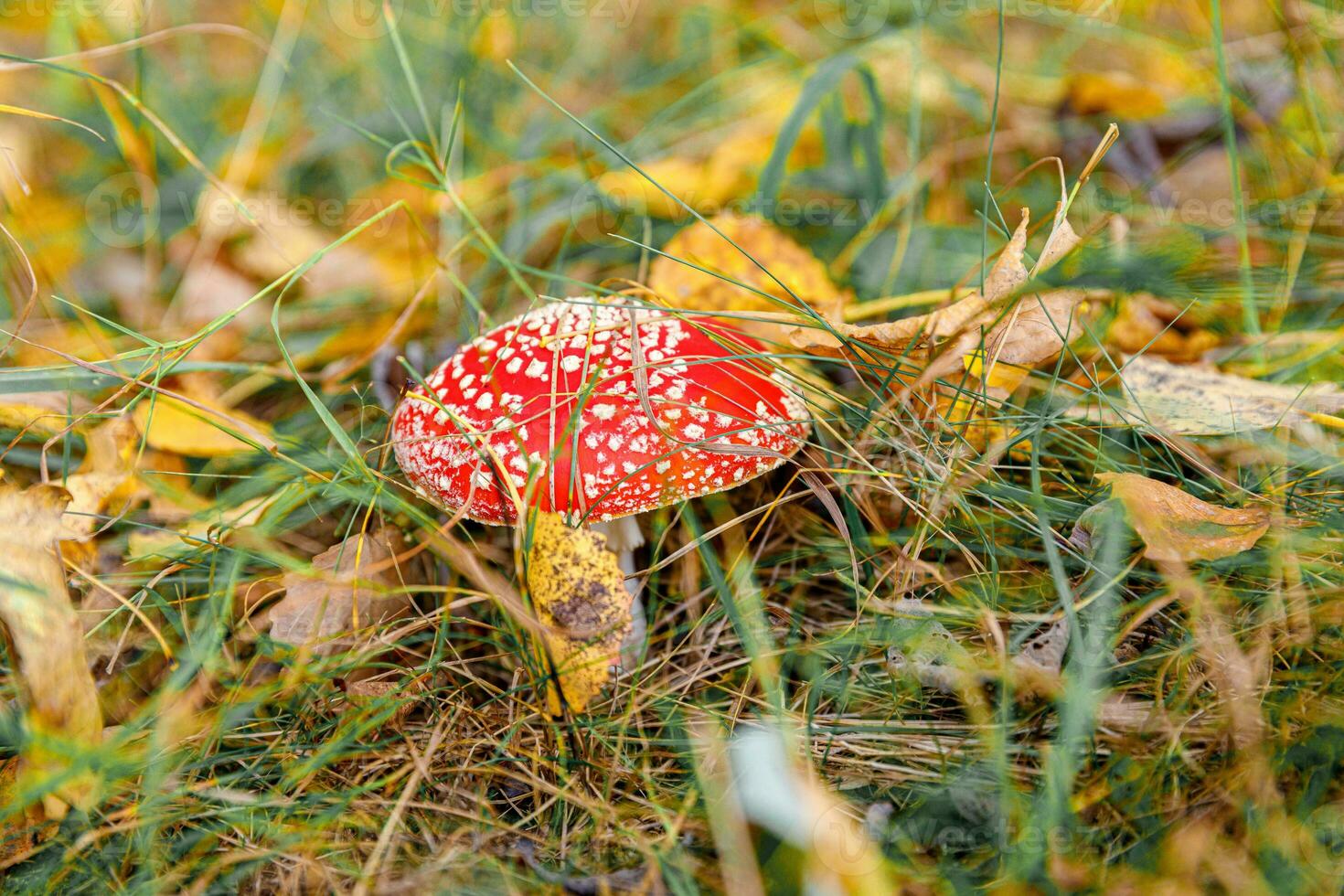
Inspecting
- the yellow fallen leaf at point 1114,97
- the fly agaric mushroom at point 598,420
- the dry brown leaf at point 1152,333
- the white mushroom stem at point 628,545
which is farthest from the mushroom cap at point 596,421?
the yellow fallen leaf at point 1114,97

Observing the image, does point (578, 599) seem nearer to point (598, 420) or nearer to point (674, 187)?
point (598, 420)

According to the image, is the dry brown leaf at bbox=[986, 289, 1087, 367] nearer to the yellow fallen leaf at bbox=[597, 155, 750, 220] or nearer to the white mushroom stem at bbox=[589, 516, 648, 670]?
the white mushroom stem at bbox=[589, 516, 648, 670]

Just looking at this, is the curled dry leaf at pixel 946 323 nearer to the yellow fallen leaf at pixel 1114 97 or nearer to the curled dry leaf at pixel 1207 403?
the curled dry leaf at pixel 1207 403

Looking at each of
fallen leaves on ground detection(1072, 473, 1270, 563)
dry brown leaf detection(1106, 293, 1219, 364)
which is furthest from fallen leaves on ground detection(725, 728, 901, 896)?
dry brown leaf detection(1106, 293, 1219, 364)

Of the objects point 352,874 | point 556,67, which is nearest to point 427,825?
point 352,874

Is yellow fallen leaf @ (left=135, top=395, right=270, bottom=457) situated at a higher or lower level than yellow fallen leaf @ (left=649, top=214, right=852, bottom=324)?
lower
